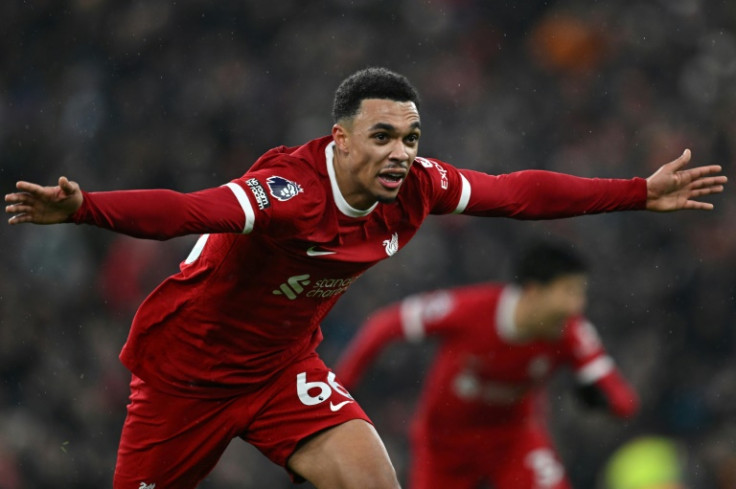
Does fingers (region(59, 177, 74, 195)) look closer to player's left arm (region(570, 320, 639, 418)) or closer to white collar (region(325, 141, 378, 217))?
white collar (region(325, 141, 378, 217))

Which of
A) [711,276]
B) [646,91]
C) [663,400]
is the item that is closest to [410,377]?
[663,400]

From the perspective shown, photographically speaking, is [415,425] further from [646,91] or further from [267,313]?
[646,91]

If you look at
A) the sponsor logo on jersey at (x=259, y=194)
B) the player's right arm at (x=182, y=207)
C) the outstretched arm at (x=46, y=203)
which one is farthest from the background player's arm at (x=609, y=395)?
the outstretched arm at (x=46, y=203)

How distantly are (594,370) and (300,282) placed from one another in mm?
2925

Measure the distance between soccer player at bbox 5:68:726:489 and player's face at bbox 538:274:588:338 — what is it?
1.81 m

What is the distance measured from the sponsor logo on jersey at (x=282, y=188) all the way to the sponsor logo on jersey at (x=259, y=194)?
4 cm

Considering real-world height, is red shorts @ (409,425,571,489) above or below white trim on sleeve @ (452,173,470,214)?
below

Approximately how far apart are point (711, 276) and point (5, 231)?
5575 millimetres

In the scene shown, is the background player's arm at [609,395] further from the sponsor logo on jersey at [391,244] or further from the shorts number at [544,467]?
the sponsor logo on jersey at [391,244]

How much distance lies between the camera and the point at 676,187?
16.8 ft

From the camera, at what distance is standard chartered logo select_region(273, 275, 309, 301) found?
4641 mm

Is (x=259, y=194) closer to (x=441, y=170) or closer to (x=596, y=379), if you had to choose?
(x=441, y=170)

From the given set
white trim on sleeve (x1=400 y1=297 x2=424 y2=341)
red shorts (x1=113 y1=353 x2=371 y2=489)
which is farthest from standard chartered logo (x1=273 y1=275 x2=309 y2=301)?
white trim on sleeve (x1=400 y1=297 x2=424 y2=341)

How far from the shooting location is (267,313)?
473 cm
